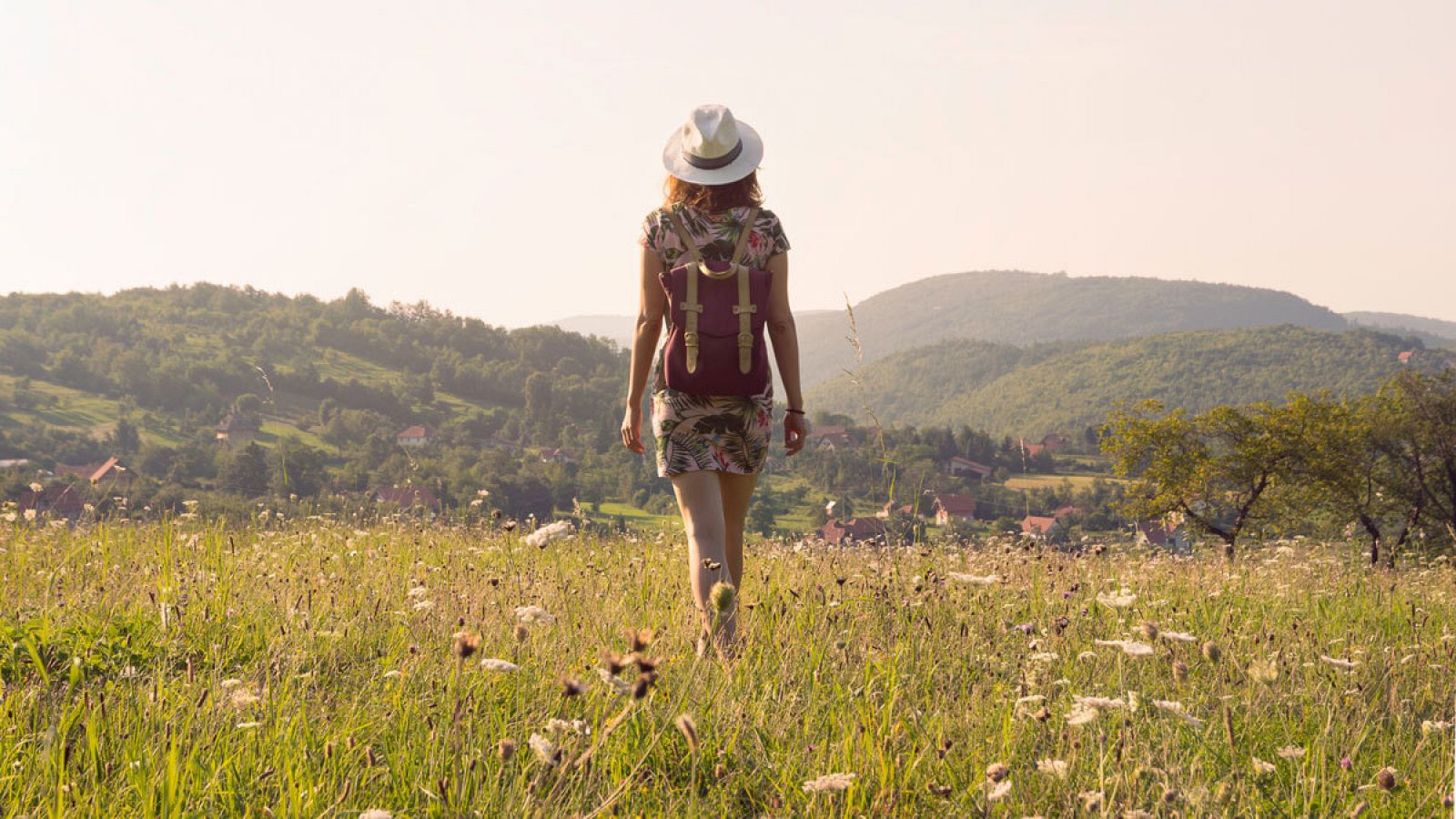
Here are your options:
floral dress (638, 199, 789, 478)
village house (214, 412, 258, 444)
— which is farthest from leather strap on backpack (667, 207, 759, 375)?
village house (214, 412, 258, 444)

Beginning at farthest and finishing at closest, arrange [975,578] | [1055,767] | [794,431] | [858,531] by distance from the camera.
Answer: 1. [858,531]
2. [794,431]
3. [975,578]
4. [1055,767]

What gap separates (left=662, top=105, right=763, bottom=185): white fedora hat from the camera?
4.33m

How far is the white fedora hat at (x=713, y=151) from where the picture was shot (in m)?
4.33

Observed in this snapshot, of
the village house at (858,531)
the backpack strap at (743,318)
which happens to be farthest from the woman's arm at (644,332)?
the village house at (858,531)

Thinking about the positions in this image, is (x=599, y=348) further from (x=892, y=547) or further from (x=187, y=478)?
(x=892, y=547)

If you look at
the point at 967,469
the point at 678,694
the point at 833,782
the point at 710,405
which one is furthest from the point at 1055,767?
the point at 967,469

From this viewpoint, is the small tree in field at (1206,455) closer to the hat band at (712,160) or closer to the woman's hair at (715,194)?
the woman's hair at (715,194)

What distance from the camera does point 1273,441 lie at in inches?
1875

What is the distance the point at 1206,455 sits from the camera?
155ft

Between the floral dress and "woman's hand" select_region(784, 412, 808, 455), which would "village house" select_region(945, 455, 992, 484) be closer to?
"woman's hand" select_region(784, 412, 808, 455)

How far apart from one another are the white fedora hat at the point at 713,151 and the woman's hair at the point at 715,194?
60mm

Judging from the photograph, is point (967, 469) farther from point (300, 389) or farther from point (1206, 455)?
point (300, 389)

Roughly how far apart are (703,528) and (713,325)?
0.89 m

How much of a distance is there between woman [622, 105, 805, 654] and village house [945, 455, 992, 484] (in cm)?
11319
